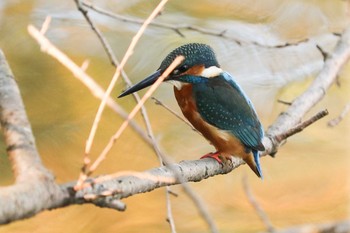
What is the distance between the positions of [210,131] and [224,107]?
0.08 metres

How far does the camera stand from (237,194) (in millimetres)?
3457

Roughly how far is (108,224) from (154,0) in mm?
1182

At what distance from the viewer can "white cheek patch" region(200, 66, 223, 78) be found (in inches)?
71.1

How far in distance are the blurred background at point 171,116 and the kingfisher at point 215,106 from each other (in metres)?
1.11

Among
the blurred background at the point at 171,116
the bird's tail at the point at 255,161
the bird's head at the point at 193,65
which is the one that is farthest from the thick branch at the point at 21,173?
the blurred background at the point at 171,116

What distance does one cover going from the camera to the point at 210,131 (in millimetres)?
1832

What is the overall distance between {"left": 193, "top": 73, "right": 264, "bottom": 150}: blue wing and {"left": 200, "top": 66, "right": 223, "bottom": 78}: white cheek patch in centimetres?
1

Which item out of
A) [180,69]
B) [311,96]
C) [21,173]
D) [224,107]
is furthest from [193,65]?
[21,173]

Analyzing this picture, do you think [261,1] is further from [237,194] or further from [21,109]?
[21,109]

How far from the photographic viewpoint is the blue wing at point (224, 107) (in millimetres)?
1786

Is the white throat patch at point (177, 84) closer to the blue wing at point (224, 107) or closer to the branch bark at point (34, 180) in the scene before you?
the blue wing at point (224, 107)

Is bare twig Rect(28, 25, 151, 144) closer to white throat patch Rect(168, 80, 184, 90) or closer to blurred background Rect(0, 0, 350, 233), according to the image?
white throat patch Rect(168, 80, 184, 90)

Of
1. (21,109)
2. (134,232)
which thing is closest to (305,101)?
(21,109)

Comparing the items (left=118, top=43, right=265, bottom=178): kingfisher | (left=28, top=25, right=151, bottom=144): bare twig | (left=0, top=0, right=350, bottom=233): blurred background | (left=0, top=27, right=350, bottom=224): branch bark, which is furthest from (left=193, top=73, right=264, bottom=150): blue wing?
(left=0, top=0, right=350, bottom=233): blurred background
